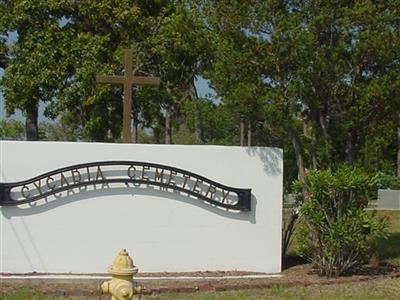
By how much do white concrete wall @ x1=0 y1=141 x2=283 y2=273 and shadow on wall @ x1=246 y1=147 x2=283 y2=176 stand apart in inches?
0.6

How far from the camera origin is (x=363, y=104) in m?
11.0

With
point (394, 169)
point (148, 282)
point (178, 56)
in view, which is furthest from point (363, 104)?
point (394, 169)

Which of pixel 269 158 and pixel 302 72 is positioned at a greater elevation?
pixel 302 72

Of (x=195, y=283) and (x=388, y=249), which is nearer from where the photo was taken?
(x=195, y=283)

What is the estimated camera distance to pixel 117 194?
10141 millimetres

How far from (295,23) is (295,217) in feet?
10.2

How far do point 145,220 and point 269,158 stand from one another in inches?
84.5

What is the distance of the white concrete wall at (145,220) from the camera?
998 cm

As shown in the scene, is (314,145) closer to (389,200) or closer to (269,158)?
(269,158)

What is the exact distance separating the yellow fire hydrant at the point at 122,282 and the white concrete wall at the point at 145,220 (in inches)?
176

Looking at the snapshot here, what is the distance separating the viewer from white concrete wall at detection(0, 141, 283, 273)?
32.8ft

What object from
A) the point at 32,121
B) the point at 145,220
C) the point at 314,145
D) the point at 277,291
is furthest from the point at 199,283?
the point at 32,121

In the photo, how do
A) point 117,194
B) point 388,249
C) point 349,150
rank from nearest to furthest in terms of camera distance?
point 117,194 < point 349,150 < point 388,249

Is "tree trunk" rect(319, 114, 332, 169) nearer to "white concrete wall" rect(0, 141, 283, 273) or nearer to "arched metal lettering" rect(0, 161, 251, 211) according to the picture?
"white concrete wall" rect(0, 141, 283, 273)
